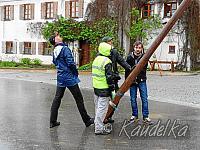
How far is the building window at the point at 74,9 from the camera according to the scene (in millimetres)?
35812

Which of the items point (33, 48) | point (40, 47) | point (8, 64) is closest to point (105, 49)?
point (8, 64)

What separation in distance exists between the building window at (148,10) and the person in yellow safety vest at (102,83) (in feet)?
76.5

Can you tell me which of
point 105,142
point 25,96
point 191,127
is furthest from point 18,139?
point 25,96

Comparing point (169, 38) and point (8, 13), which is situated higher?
point (8, 13)

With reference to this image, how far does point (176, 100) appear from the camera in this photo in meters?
15.2

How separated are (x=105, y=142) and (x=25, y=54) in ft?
104

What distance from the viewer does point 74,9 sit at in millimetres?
36250

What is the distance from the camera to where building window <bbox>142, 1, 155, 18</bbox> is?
32188 mm

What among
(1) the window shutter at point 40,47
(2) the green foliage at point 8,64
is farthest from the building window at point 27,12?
(2) the green foliage at point 8,64

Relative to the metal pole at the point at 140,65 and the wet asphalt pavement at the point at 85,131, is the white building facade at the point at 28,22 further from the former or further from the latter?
the metal pole at the point at 140,65

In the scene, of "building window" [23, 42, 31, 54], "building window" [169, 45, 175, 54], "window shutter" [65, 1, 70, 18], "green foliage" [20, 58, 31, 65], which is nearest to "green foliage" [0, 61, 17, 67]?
"green foliage" [20, 58, 31, 65]

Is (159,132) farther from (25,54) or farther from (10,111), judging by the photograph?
(25,54)

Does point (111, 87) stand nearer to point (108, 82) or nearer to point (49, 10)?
point (108, 82)

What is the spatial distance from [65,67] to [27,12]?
30.6m
